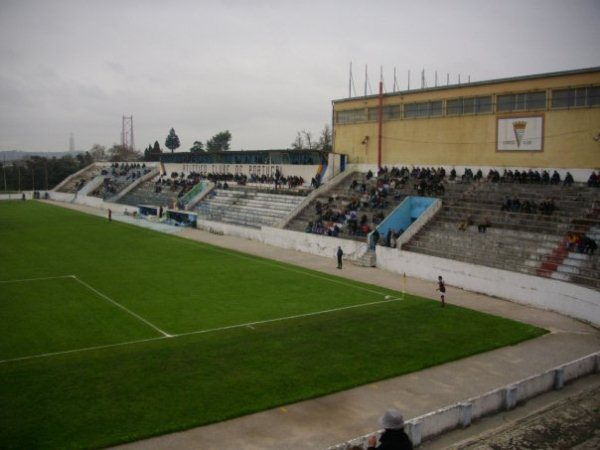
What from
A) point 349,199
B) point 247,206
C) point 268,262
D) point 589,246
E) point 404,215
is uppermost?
point 349,199

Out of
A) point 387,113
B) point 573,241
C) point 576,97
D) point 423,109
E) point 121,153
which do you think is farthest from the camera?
point 121,153

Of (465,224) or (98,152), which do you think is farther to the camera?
(98,152)

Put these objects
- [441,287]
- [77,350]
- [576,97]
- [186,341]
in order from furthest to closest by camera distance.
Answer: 1. [576,97]
2. [441,287]
3. [186,341]
4. [77,350]

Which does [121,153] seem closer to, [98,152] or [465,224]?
[98,152]

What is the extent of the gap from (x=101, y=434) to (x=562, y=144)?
107ft

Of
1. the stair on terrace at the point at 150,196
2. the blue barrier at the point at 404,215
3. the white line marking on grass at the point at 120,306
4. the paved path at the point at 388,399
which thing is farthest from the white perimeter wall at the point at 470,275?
the stair on terrace at the point at 150,196

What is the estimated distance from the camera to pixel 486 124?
3984 cm

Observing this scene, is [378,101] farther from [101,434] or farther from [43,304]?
[101,434]

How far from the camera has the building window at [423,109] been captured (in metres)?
43.2

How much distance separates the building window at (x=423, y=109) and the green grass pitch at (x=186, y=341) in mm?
18241

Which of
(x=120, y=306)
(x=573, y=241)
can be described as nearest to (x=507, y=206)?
(x=573, y=241)

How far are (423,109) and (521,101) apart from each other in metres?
8.37

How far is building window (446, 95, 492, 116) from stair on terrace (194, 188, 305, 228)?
1419cm

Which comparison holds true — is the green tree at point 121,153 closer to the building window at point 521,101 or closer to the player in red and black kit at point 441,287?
the building window at point 521,101
